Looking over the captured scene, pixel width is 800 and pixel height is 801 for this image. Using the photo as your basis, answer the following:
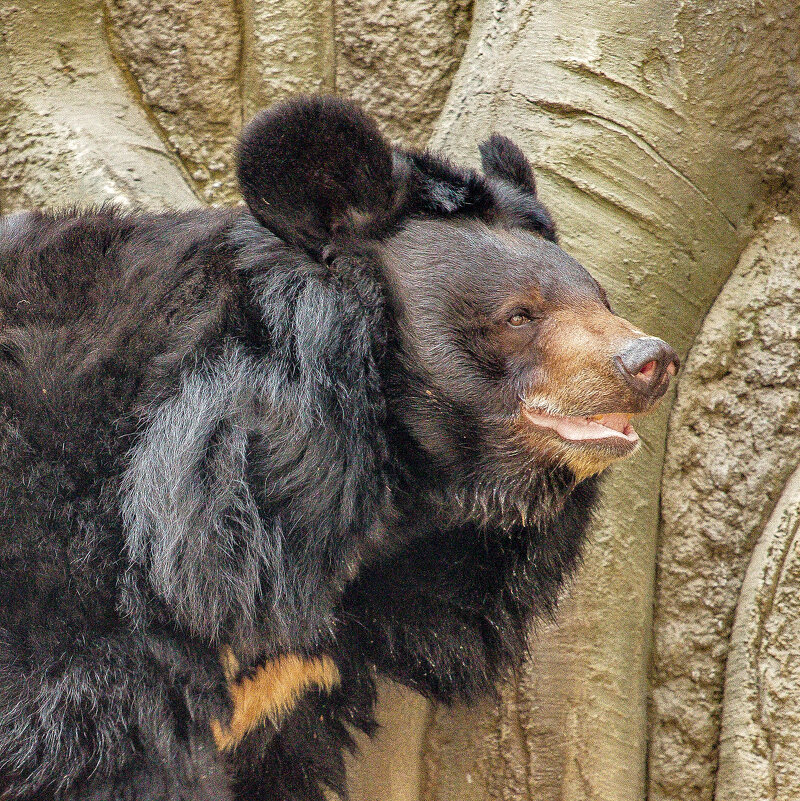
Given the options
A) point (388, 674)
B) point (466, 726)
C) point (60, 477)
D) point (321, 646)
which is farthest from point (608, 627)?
point (60, 477)

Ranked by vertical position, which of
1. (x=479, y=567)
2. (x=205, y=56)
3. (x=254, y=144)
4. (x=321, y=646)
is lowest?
(x=321, y=646)

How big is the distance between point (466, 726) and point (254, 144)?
181cm

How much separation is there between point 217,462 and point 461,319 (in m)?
0.67

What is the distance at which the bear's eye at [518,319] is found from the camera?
246 centimetres

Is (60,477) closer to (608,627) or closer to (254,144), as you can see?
(254,144)

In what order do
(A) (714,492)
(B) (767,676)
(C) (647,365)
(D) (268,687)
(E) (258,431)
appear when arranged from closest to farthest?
1. (C) (647,365)
2. (E) (258,431)
3. (D) (268,687)
4. (B) (767,676)
5. (A) (714,492)

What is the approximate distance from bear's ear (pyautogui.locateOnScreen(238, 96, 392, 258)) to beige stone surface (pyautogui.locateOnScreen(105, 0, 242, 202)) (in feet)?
5.12

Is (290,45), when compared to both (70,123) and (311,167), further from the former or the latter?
(311,167)

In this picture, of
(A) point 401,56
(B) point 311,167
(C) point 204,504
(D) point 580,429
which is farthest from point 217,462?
(A) point 401,56

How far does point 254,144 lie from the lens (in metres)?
2.47

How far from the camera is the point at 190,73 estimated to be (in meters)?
4.00

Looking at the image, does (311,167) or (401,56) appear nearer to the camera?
(311,167)

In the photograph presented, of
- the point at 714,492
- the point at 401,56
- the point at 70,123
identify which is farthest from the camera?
the point at 401,56

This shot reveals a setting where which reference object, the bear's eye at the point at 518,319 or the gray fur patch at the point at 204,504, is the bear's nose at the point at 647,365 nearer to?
the bear's eye at the point at 518,319
